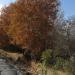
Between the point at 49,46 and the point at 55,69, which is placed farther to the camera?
the point at 49,46

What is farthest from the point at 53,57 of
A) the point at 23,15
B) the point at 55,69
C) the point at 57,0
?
the point at 57,0

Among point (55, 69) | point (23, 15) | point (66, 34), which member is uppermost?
point (23, 15)

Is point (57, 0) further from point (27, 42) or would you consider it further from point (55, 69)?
point (55, 69)

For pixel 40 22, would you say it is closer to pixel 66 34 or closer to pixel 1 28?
pixel 66 34

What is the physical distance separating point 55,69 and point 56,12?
51.3ft

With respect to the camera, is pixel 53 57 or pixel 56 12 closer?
pixel 53 57

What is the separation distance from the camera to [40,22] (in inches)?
1363

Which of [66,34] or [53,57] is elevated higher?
[66,34]

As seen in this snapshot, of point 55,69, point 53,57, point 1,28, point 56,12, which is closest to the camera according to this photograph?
point 55,69

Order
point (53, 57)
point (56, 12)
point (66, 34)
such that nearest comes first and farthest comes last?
point (53, 57), point (66, 34), point (56, 12)

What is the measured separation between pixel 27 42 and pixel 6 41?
15.9 meters

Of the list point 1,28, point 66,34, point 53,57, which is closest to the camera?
point 53,57

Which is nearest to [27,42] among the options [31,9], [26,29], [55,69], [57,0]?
[26,29]

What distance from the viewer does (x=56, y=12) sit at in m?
36.5
